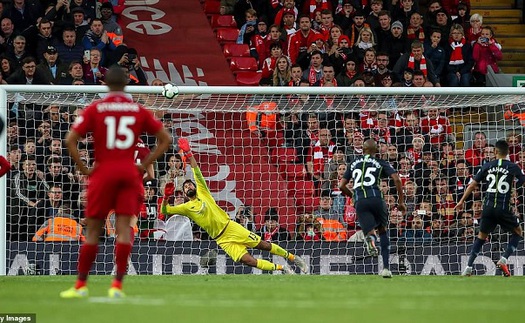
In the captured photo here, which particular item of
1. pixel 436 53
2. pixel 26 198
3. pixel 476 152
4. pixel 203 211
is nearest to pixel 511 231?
pixel 476 152

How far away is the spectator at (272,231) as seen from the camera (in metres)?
18.6

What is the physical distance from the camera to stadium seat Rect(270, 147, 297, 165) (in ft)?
62.1

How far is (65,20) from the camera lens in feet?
68.7

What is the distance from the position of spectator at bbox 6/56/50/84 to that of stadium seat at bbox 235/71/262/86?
426 centimetres

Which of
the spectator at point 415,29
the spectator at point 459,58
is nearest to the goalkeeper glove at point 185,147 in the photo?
the spectator at point 459,58

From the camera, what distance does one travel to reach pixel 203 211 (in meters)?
17.2

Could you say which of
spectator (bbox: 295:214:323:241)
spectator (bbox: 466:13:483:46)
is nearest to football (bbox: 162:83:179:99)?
spectator (bbox: 295:214:323:241)

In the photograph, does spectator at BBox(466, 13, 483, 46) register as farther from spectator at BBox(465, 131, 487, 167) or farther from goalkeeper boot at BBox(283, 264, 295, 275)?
goalkeeper boot at BBox(283, 264, 295, 275)

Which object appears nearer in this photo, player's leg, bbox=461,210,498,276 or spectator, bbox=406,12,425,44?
player's leg, bbox=461,210,498,276

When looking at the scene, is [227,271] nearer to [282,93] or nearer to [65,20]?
[282,93]

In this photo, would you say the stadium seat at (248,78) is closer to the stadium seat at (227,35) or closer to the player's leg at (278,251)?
the stadium seat at (227,35)

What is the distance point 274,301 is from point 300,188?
842 cm

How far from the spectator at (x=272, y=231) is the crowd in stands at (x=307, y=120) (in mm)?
23

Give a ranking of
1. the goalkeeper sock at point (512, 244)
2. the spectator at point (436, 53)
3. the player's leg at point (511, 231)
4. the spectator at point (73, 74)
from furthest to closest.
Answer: the spectator at point (436, 53) < the spectator at point (73, 74) < the goalkeeper sock at point (512, 244) < the player's leg at point (511, 231)
